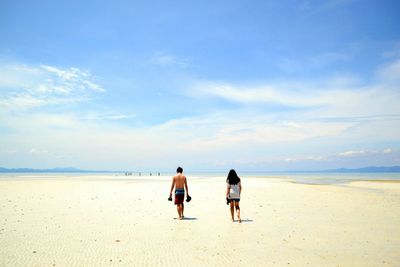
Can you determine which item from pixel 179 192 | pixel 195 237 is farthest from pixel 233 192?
pixel 195 237

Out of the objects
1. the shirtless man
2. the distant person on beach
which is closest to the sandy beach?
the shirtless man

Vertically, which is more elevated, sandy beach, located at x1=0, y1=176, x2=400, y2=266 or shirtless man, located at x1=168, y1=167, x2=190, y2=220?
shirtless man, located at x1=168, y1=167, x2=190, y2=220

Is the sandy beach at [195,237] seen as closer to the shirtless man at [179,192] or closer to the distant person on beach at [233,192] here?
the shirtless man at [179,192]

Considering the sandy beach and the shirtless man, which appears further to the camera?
the shirtless man

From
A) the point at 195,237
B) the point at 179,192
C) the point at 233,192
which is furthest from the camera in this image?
the point at 179,192

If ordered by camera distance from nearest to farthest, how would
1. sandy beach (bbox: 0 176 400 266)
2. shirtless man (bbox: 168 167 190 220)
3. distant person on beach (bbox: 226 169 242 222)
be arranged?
sandy beach (bbox: 0 176 400 266)
distant person on beach (bbox: 226 169 242 222)
shirtless man (bbox: 168 167 190 220)

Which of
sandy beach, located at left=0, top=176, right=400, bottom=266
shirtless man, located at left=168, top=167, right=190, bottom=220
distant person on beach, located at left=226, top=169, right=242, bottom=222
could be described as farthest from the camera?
shirtless man, located at left=168, top=167, right=190, bottom=220

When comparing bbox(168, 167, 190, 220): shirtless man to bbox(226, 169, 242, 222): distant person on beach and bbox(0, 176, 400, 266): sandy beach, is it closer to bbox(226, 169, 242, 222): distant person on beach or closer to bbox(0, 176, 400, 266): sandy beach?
bbox(0, 176, 400, 266): sandy beach

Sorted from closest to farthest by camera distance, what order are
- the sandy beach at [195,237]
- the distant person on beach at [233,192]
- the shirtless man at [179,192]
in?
the sandy beach at [195,237] → the distant person on beach at [233,192] → the shirtless man at [179,192]

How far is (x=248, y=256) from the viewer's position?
335 inches

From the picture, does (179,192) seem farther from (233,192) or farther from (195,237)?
(195,237)

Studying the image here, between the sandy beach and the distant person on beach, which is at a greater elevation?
the distant person on beach

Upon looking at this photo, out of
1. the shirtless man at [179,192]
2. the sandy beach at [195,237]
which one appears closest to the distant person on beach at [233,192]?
the sandy beach at [195,237]

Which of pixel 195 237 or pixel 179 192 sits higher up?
pixel 179 192
